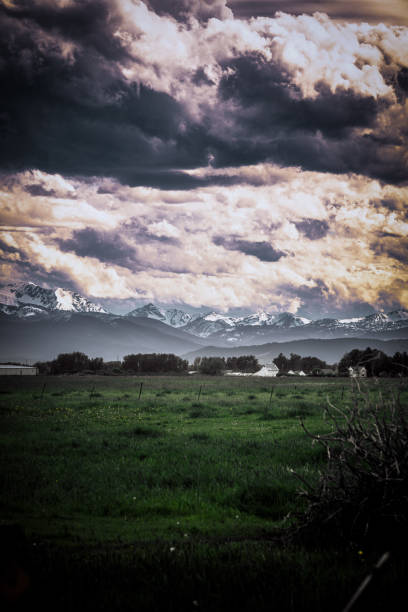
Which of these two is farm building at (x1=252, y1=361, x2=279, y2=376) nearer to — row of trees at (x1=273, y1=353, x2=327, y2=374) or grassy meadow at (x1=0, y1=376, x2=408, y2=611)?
row of trees at (x1=273, y1=353, x2=327, y2=374)

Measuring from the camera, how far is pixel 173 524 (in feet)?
26.7

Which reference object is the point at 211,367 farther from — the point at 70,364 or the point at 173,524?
the point at 173,524

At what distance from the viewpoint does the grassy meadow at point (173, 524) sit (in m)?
5.20

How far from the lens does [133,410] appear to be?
29.3 metres

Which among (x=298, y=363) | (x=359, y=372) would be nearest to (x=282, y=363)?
(x=298, y=363)

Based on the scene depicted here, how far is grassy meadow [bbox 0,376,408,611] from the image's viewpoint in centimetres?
520

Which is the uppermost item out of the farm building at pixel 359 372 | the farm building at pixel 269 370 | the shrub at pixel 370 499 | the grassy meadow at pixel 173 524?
the farm building at pixel 359 372

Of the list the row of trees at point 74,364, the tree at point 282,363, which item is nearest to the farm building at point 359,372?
the row of trees at point 74,364

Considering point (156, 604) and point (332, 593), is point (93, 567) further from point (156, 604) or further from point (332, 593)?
point (332, 593)

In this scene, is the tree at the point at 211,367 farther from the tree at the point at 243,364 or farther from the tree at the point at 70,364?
the tree at the point at 70,364

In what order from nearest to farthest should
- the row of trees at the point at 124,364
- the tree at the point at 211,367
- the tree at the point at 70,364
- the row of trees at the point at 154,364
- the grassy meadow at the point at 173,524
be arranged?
the grassy meadow at the point at 173,524 → the tree at the point at 70,364 → the row of trees at the point at 124,364 → the row of trees at the point at 154,364 → the tree at the point at 211,367

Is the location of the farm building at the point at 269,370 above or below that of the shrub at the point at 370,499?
below

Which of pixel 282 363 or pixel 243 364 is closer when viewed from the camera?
pixel 243 364

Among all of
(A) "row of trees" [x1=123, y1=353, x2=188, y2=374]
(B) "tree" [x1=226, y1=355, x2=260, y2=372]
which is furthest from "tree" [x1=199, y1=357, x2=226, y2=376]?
(B) "tree" [x1=226, y1=355, x2=260, y2=372]
